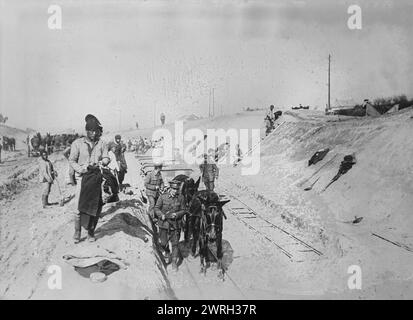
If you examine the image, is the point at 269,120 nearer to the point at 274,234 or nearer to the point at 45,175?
the point at 274,234

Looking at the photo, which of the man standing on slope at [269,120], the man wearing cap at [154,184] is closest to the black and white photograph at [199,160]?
the man wearing cap at [154,184]

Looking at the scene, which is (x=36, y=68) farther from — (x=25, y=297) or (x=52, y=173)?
(x=25, y=297)

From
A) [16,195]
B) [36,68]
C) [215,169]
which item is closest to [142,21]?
[36,68]

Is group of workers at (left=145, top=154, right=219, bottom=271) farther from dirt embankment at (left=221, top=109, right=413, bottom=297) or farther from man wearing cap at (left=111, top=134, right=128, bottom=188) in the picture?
man wearing cap at (left=111, top=134, right=128, bottom=188)

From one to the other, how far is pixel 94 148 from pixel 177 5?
321 centimetres

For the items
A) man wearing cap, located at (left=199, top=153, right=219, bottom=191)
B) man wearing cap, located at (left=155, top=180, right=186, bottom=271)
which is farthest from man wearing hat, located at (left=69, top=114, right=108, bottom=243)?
man wearing cap, located at (left=199, top=153, right=219, bottom=191)

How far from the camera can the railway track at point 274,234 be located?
299 inches

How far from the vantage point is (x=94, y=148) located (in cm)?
693

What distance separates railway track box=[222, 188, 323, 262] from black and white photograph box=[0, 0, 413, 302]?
0.04 metres

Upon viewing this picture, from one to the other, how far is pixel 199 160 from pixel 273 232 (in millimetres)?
2251

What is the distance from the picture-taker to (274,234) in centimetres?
816

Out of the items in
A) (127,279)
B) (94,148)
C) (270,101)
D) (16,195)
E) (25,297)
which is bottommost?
(25,297)

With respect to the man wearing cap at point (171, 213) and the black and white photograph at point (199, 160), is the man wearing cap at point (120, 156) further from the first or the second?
the man wearing cap at point (171, 213)

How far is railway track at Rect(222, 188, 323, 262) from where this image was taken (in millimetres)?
7582
